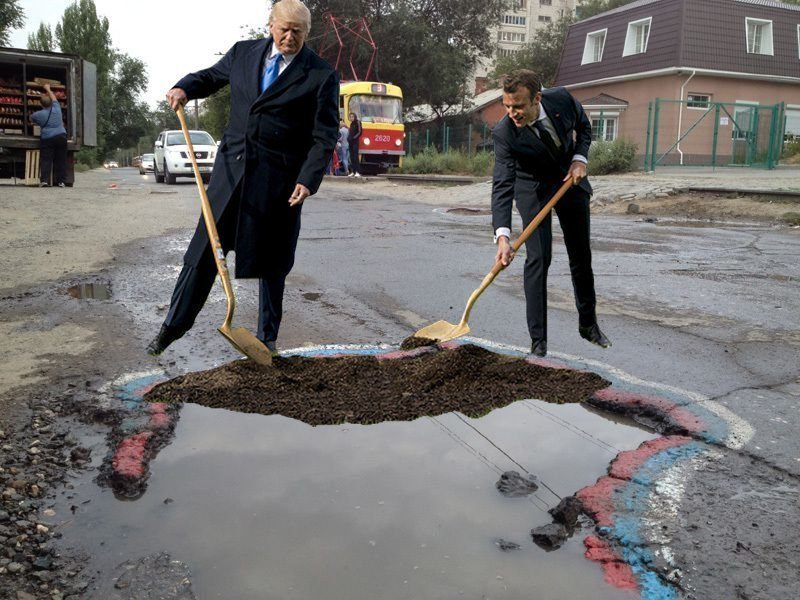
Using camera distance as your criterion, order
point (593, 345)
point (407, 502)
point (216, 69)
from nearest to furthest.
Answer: point (407, 502)
point (216, 69)
point (593, 345)

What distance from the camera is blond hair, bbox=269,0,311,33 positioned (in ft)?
12.9

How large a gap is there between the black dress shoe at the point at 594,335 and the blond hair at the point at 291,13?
2478mm

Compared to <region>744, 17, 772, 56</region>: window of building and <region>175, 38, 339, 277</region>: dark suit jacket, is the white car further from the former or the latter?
<region>744, 17, 772, 56</region>: window of building

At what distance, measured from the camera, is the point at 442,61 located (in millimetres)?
40312

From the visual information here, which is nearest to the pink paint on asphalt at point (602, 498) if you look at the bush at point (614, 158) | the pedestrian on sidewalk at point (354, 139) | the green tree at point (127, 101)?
the bush at point (614, 158)

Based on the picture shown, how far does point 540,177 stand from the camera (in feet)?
15.1

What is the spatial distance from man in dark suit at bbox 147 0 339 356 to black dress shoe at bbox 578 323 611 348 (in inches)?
77.2

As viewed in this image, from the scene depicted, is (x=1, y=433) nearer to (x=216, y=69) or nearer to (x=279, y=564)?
(x=279, y=564)

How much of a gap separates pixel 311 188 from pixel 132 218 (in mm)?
9256

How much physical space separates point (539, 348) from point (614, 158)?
65.4 feet

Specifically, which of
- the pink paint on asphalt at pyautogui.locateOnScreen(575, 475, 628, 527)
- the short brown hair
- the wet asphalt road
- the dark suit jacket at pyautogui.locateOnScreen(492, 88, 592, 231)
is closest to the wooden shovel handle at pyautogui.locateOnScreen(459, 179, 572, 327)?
the dark suit jacket at pyautogui.locateOnScreen(492, 88, 592, 231)

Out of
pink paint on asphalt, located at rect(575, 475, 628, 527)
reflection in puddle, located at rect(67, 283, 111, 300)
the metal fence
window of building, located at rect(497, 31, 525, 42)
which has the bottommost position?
pink paint on asphalt, located at rect(575, 475, 628, 527)

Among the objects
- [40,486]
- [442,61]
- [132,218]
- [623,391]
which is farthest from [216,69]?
[442,61]

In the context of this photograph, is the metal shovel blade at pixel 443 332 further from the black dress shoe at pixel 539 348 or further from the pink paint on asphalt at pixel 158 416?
the pink paint on asphalt at pixel 158 416
